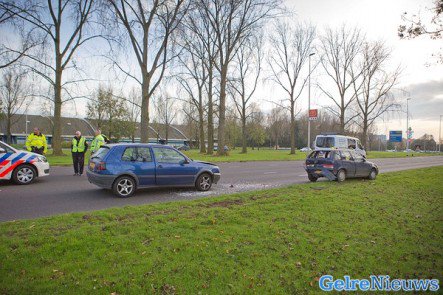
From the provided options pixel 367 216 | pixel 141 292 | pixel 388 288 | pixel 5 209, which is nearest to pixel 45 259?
pixel 141 292

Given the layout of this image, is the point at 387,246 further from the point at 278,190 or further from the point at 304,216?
the point at 278,190

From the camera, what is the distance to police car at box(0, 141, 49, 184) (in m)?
9.65

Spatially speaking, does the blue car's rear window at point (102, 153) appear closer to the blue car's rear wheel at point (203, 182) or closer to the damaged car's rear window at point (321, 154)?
the blue car's rear wheel at point (203, 182)

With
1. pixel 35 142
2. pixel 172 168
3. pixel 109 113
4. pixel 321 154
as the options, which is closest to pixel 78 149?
pixel 35 142

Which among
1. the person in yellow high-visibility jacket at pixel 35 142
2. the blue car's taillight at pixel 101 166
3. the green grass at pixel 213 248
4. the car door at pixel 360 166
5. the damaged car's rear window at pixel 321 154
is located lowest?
the green grass at pixel 213 248

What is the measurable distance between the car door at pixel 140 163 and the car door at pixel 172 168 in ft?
0.60

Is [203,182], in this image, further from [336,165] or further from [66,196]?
[336,165]

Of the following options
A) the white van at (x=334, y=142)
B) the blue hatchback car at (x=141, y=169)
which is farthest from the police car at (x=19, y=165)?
the white van at (x=334, y=142)

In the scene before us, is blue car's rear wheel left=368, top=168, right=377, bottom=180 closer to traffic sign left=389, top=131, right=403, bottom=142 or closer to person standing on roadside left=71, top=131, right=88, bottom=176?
person standing on roadside left=71, top=131, right=88, bottom=176

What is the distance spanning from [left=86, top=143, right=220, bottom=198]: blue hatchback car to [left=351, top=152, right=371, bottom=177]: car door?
22.9ft

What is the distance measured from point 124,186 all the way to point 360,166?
33.0ft

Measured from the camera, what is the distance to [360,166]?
43.2 ft

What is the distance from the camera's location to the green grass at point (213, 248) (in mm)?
3473

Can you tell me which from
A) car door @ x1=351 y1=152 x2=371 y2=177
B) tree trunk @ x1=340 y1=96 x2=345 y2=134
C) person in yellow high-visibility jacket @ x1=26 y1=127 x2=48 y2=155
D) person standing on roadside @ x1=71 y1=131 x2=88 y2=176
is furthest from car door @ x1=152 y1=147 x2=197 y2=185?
tree trunk @ x1=340 y1=96 x2=345 y2=134
